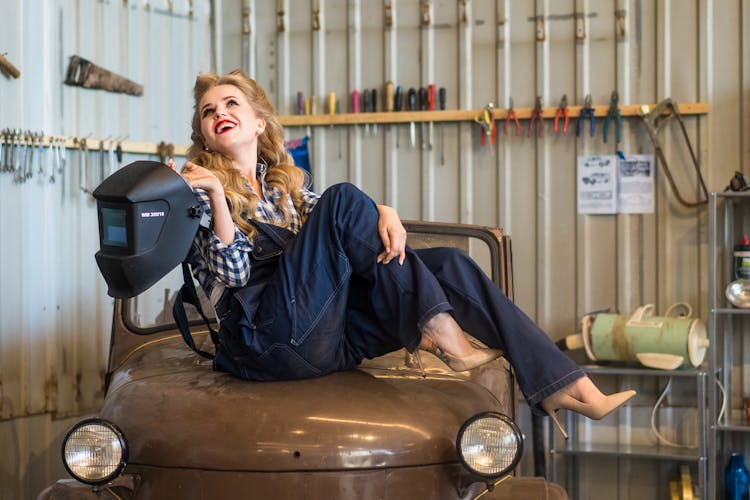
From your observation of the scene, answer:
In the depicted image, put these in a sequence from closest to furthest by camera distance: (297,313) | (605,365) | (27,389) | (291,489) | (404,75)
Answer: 1. (291,489)
2. (297,313)
3. (27,389)
4. (605,365)
5. (404,75)

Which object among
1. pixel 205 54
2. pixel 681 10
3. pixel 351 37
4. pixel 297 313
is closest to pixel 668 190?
pixel 681 10

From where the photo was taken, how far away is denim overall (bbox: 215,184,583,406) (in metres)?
2.53

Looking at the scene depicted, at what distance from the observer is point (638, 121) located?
17.1ft

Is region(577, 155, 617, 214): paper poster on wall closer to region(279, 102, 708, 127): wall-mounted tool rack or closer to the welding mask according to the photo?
region(279, 102, 708, 127): wall-mounted tool rack

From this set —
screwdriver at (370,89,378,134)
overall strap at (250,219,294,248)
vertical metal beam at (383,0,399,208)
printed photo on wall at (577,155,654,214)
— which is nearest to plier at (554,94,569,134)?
printed photo on wall at (577,155,654,214)

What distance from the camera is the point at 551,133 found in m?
5.35

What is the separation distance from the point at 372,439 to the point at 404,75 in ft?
11.7

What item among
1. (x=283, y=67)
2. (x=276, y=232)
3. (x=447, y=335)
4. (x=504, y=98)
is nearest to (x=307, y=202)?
(x=276, y=232)

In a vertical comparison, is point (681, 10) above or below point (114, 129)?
above

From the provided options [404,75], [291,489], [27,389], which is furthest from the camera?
[404,75]

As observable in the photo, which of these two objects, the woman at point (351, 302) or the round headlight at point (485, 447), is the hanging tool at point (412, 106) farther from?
the round headlight at point (485, 447)

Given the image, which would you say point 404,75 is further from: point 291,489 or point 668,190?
point 291,489

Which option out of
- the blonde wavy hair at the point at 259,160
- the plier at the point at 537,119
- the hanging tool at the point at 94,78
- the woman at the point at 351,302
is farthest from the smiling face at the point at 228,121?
the plier at the point at 537,119

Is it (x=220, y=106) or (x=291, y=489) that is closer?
(x=291, y=489)
